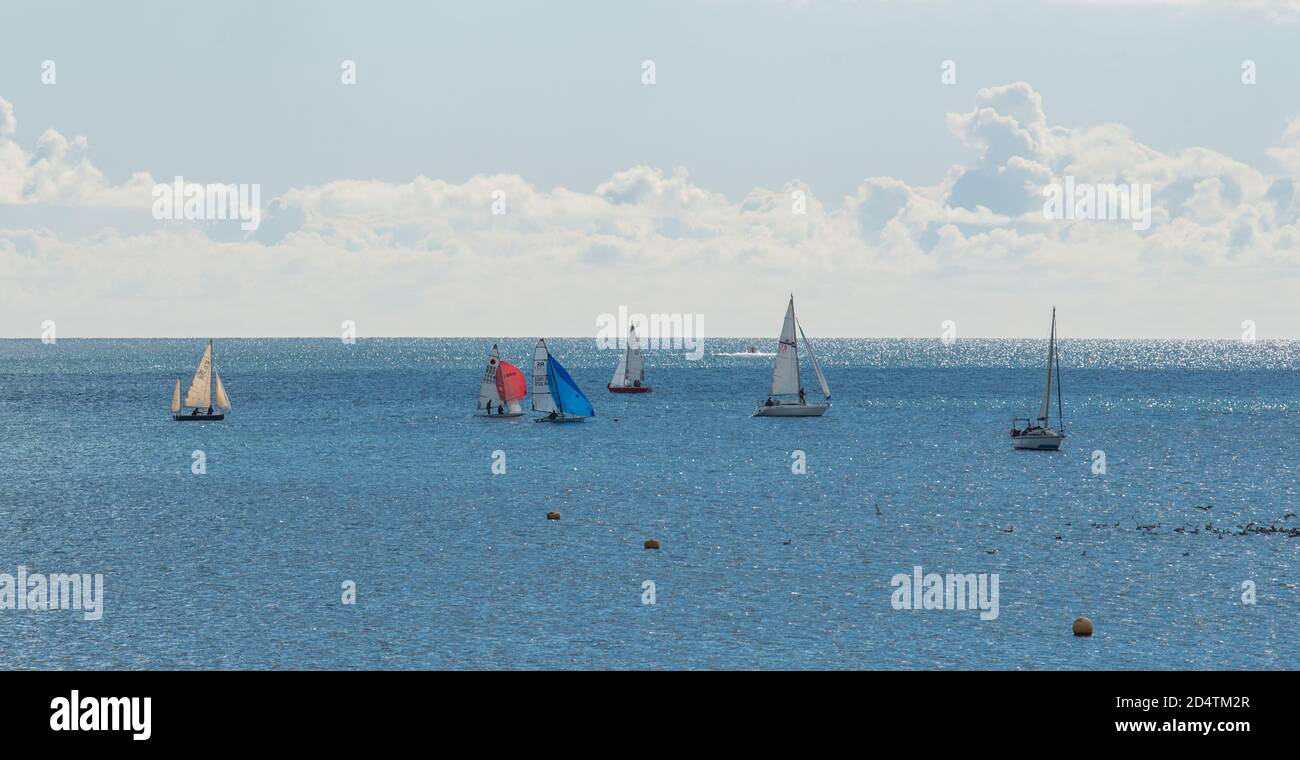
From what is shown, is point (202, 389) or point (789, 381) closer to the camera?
point (789, 381)

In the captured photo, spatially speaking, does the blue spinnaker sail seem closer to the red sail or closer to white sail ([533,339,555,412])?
white sail ([533,339,555,412])

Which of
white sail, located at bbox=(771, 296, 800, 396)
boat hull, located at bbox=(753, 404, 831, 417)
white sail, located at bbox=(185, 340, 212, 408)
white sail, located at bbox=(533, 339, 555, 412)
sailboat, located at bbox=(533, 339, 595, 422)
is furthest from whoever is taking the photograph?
boat hull, located at bbox=(753, 404, 831, 417)

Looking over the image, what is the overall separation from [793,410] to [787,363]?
16.2m

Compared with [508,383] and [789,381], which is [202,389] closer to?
[508,383]

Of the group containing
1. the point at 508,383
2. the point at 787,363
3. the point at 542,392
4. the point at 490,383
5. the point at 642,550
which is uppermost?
the point at 787,363

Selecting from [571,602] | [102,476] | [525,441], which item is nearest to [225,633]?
[571,602]

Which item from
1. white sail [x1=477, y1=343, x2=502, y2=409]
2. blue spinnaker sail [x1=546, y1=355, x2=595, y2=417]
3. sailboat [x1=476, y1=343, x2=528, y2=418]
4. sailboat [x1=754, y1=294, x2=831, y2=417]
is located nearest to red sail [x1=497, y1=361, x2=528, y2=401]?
sailboat [x1=476, y1=343, x2=528, y2=418]

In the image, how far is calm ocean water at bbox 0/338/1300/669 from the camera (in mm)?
46406

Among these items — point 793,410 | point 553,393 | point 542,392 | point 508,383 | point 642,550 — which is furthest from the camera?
point 793,410

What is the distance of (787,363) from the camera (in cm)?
14388

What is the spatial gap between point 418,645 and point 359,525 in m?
32.3

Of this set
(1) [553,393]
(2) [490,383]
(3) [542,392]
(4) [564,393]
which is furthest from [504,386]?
(4) [564,393]

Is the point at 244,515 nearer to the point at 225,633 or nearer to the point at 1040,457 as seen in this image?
the point at 225,633

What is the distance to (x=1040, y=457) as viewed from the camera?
11962cm
